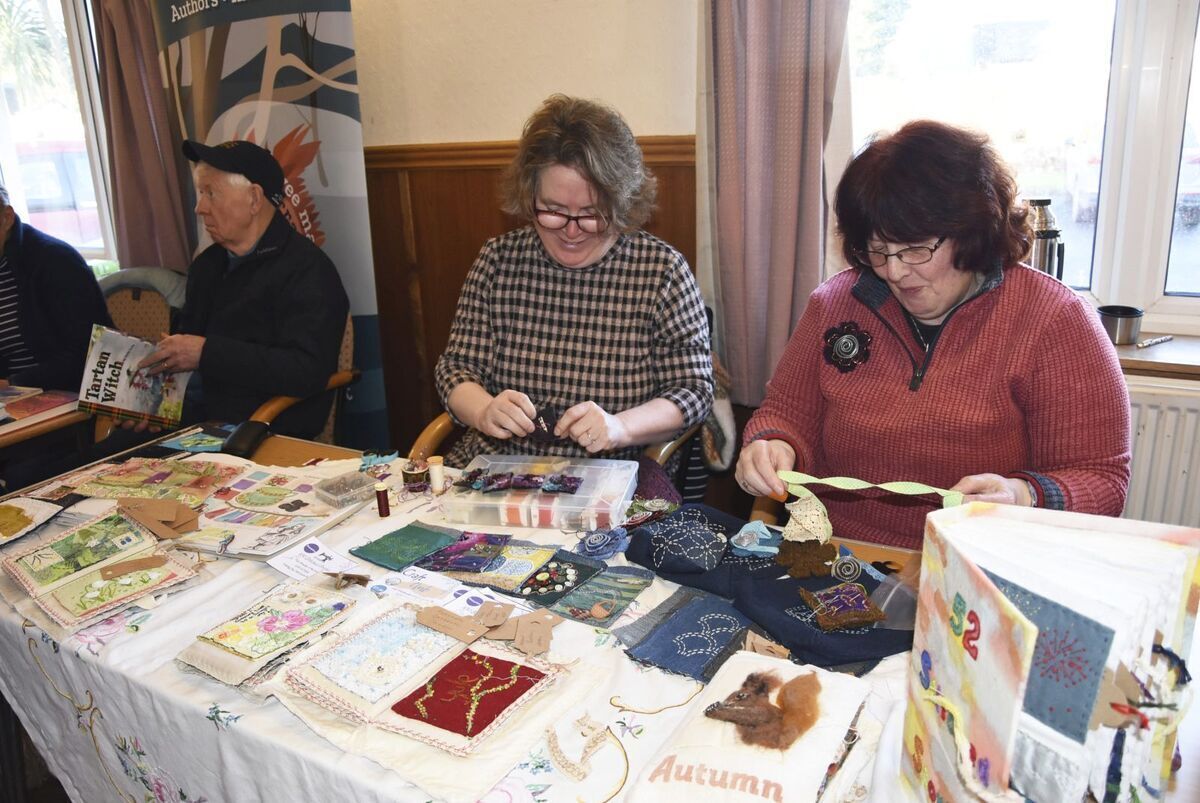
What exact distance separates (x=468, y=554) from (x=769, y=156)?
5.11 feet

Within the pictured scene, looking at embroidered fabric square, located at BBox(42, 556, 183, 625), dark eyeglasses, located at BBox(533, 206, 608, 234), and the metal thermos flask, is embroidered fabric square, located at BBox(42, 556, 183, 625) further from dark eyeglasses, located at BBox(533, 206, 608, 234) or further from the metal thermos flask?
the metal thermos flask

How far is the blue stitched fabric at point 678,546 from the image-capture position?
4.22 ft

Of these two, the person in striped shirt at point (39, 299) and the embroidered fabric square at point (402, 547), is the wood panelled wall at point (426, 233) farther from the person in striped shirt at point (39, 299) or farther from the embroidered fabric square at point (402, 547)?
the embroidered fabric square at point (402, 547)

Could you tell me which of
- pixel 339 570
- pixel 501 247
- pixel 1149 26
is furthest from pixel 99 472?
pixel 1149 26

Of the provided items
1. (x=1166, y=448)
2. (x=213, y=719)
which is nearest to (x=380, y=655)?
(x=213, y=719)

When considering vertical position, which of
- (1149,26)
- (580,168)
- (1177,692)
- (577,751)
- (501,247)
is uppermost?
(1149,26)

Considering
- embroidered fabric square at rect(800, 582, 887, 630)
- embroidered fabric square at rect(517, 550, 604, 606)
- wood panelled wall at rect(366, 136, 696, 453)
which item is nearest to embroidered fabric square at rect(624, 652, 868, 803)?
embroidered fabric square at rect(800, 582, 887, 630)

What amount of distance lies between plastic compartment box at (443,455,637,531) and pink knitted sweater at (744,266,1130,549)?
1.18ft

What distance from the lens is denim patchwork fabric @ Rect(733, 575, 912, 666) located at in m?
1.08

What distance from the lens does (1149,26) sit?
7.13ft

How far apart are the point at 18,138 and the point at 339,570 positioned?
4793 mm

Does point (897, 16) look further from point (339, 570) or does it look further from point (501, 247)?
point (339, 570)

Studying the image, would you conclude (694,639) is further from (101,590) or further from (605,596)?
(101,590)

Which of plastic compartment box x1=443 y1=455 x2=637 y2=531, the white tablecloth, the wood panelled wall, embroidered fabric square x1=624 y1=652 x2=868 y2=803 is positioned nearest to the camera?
Answer: embroidered fabric square x1=624 y1=652 x2=868 y2=803
